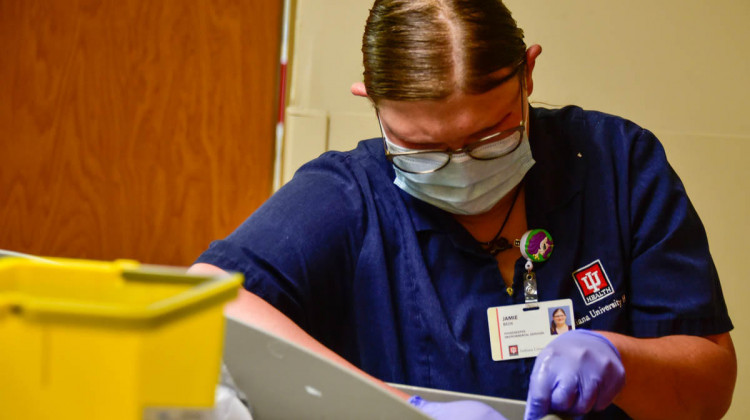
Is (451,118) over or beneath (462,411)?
over

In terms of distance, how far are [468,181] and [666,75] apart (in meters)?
1.33

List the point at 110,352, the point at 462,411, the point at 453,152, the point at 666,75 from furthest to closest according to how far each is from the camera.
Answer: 1. the point at 666,75
2. the point at 453,152
3. the point at 462,411
4. the point at 110,352

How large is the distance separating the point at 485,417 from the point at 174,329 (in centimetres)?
42

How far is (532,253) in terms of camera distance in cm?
103

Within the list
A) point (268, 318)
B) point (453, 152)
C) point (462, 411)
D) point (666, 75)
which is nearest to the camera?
point (462, 411)

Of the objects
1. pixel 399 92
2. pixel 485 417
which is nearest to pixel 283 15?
pixel 399 92

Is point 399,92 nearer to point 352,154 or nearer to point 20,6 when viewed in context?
point 352,154

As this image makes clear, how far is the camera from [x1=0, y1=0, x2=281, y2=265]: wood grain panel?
2.01 m

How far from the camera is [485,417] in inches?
28.1

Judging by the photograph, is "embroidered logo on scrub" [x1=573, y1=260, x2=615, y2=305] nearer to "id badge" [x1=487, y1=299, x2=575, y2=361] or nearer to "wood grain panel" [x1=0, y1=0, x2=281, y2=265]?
"id badge" [x1=487, y1=299, x2=575, y2=361]

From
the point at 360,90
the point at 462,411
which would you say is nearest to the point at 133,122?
the point at 360,90

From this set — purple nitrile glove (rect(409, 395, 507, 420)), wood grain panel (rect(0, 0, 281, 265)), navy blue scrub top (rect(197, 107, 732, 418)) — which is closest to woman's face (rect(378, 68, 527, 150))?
navy blue scrub top (rect(197, 107, 732, 418))

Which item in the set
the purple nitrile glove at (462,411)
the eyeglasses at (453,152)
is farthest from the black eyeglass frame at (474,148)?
the purple nitrile glove at (462,411)

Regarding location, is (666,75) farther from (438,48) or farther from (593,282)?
(438,48)
